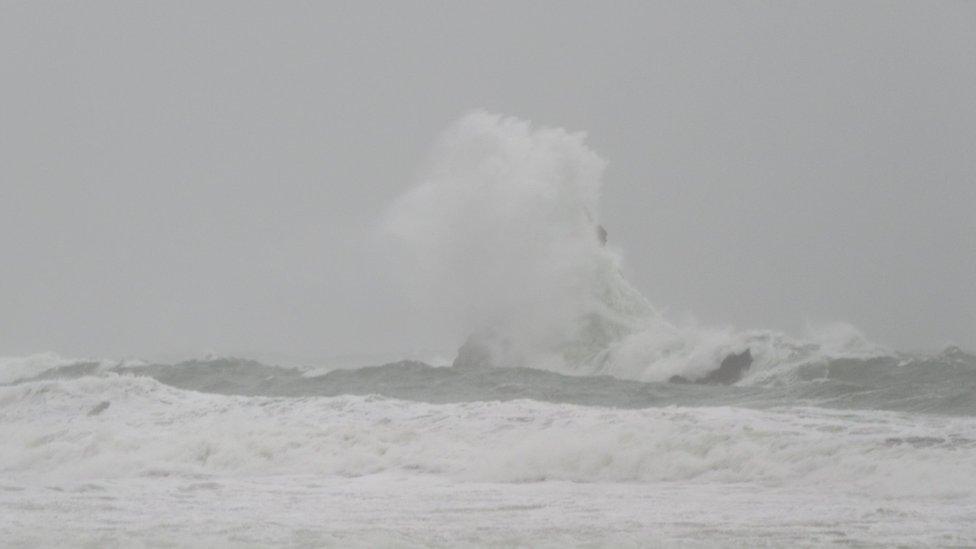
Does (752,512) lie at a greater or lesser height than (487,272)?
lesser

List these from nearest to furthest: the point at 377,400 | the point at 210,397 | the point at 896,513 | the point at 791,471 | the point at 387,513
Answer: the point at 896,513, the point at 387,513, the point at 791,471, the point at 377,400, the point at 210,397

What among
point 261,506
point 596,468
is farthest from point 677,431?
point 261,506

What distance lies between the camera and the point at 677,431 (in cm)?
1165

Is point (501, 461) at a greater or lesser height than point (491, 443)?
lesser

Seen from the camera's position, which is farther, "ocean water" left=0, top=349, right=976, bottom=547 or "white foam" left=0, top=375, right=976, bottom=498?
"white foam" left=0, top=375, right=976, bottom=498

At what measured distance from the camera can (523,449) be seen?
38.8ft

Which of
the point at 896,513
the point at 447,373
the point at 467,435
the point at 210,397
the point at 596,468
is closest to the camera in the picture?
the point at 896,513

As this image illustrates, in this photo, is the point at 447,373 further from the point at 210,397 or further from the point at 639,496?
the point at 639,496

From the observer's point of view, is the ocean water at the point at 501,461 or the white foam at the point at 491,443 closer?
the ocean water at the point at 501,461

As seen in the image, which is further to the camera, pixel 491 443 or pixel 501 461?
pixel 491 443

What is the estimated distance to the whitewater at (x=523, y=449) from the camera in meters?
8.27

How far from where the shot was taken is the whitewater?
8.27 m

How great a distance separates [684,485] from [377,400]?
606 centimetres

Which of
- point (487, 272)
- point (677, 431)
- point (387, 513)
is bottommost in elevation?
point (387, 513)
